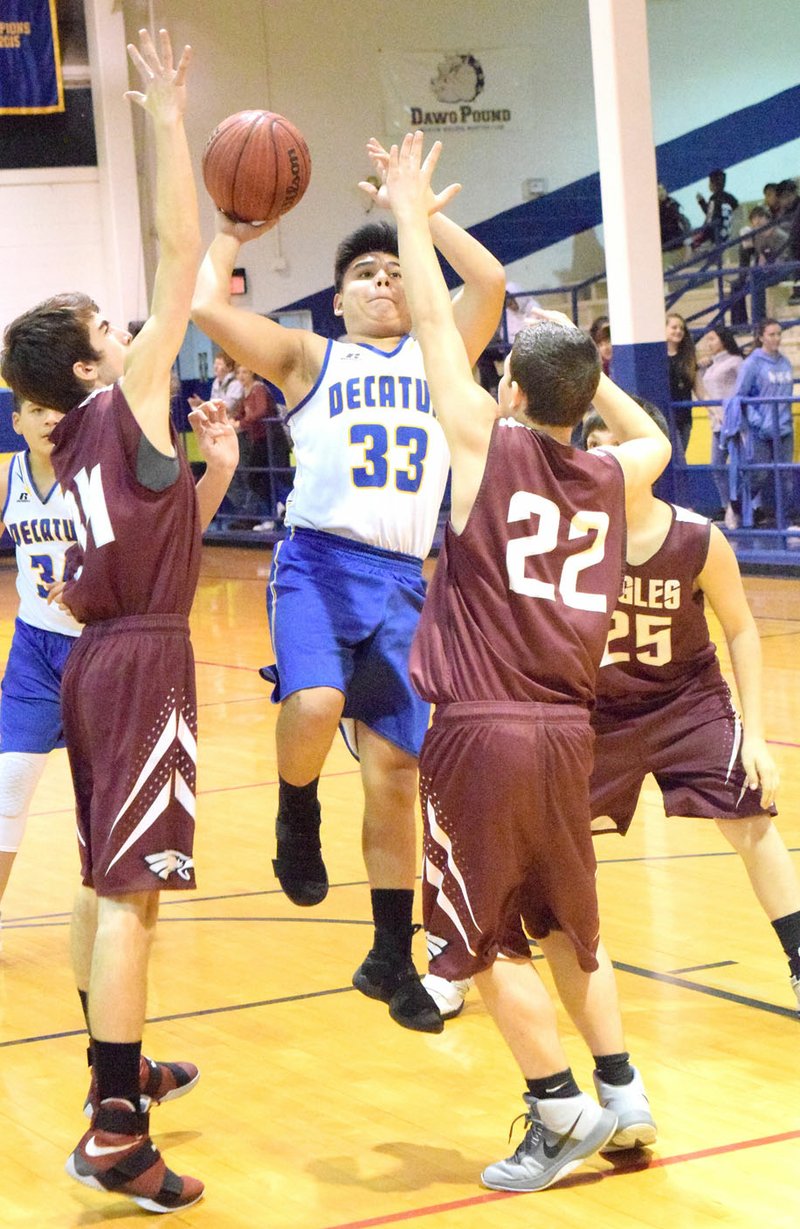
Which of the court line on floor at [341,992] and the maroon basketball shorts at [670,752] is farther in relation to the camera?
the court line on floor at [341,992]

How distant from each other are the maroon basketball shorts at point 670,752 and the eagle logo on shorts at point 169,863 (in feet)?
3.87

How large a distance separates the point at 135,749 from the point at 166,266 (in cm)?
93

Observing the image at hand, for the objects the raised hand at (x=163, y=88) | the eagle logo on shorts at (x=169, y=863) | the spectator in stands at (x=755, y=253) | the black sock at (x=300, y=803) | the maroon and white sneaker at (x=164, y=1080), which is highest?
the spectator in stands at (x=755, y=253)

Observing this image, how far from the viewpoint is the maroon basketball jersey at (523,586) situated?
10.7 ft

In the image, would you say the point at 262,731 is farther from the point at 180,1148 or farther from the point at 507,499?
the point at 507,499

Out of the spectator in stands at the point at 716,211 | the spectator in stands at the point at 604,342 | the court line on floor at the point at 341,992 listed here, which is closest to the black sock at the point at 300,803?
the court line on floor at the point at 341,992

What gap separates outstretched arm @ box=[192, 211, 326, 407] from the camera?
4.28 m

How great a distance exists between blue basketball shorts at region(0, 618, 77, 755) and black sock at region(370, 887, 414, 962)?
115 cm

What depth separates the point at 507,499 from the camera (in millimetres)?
3273

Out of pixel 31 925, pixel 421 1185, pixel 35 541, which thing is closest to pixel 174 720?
pixel 421 1185

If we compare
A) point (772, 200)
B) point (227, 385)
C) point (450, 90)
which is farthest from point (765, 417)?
point (450, 90)

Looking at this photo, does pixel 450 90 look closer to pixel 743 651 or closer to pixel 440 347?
pixel 743 651

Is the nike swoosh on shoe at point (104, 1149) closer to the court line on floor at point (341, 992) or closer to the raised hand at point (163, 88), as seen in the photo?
the court line on floor at point (341, 992)

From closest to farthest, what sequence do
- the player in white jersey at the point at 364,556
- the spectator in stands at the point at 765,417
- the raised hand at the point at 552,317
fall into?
the raised hand at the point at 552,317 < the player in white jersey at the point at 364,556 < the spectator in stands at the point at 765,417
